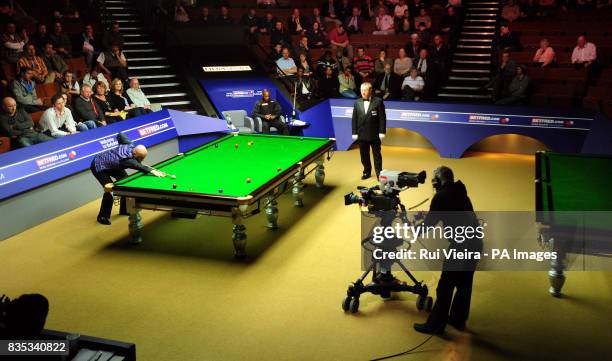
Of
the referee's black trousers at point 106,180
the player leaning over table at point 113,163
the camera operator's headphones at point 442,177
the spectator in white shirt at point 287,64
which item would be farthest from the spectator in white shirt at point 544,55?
the referee's black trousers at point 106,180

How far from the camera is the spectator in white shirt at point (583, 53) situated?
12375 mm

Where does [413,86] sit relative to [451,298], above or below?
above

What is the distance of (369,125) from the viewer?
33.3 feet

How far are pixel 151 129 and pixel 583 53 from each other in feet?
→ 28.0

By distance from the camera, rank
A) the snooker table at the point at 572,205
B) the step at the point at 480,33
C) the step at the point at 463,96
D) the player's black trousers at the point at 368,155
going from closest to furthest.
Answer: the snooker table at the point at 572,205 < the player's black trousers at the point at 368,155 < the step at the point at 463,96 < the step at the point at 480,33

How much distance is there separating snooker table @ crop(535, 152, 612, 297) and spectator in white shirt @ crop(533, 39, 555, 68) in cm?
643

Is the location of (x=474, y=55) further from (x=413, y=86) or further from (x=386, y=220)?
(x=386, y=220)

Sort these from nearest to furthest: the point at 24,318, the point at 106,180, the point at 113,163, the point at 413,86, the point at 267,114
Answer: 1. the point at 24,318
2. the point at 113,163
3. the point at 106,180
4. the point at 267,114
5. the point at 413,86

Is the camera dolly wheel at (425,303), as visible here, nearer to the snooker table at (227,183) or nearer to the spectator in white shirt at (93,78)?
the snooker table at (227,183)

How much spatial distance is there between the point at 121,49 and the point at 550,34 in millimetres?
9225

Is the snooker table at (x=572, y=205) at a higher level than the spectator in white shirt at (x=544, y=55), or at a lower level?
lower

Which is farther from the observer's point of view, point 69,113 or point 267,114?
point 267,114

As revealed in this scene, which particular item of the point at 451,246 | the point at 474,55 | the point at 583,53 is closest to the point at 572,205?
the point at 451,246

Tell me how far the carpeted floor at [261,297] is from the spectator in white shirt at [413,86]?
464 centimetres
